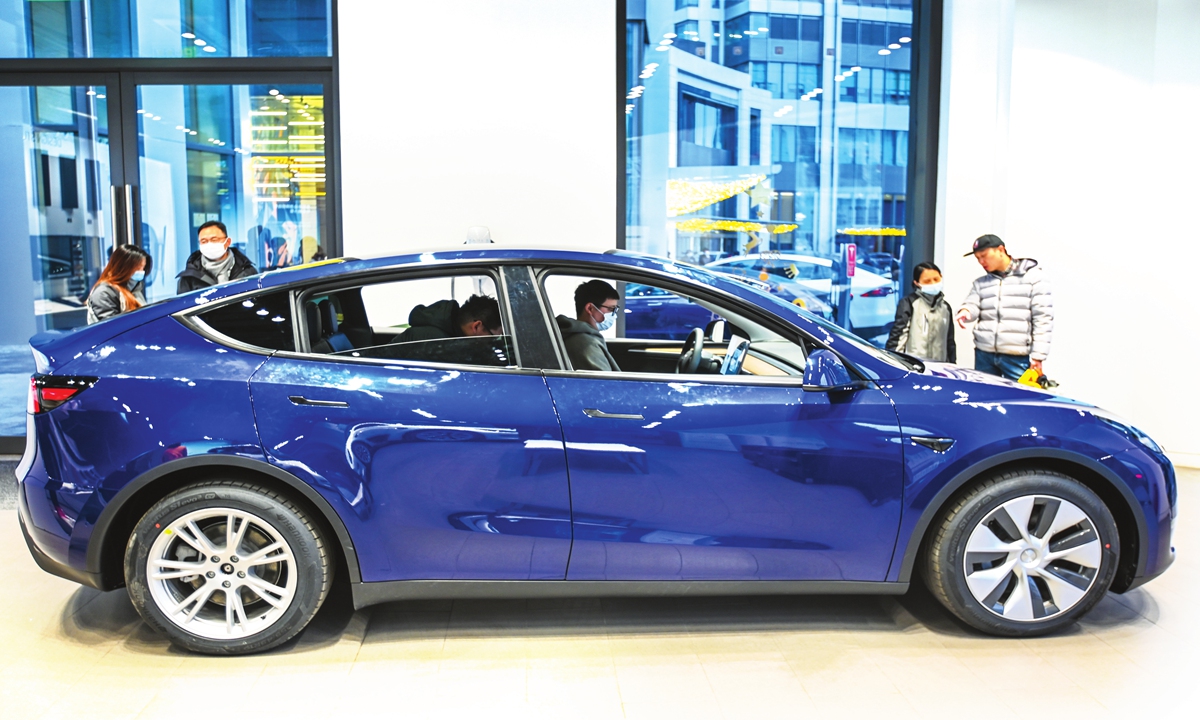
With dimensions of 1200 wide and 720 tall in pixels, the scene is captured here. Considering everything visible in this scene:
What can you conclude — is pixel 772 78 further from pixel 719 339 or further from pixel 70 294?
pixel 70 294

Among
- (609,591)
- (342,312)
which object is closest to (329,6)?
(342,312)

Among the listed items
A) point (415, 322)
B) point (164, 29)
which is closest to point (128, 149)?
point (164, 29)

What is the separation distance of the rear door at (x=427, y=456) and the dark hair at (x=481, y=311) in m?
0.16

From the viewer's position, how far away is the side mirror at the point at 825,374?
2979 millimetres

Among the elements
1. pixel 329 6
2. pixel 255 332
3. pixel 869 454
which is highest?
pixel 329 6

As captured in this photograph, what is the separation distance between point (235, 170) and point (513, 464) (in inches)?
171

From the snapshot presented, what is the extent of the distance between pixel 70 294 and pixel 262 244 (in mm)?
1405

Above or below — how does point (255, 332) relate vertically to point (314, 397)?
above

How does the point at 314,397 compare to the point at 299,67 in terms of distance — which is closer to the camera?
the point at 314,397

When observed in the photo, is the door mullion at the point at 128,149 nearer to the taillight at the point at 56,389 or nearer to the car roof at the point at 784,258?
the taillight at the point at 56,389

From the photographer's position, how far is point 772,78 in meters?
6.66

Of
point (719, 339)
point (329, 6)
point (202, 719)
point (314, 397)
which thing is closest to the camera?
point (202, 719)

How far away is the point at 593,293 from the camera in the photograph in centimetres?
338

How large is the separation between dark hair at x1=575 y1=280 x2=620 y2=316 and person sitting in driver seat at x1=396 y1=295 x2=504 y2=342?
1.14 feet
